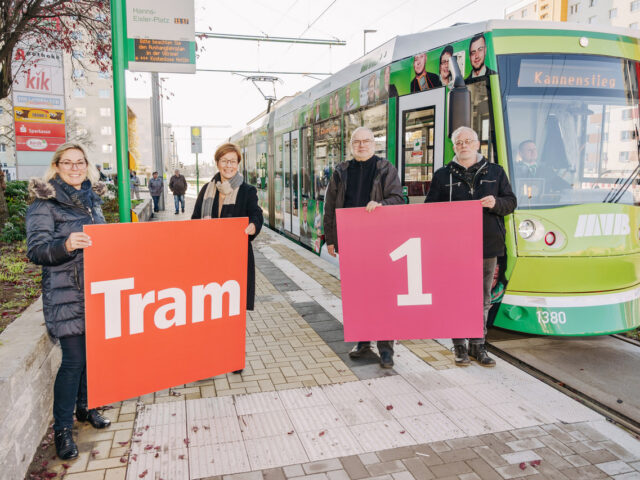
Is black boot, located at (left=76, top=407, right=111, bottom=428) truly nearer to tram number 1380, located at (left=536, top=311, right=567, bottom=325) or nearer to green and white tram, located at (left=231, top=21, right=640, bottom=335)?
green and white tram, located at (left=231, top=21, right=640, bottom=335)

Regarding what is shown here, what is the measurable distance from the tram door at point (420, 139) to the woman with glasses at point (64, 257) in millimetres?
3607

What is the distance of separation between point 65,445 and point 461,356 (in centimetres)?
315

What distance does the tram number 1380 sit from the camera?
466 centimetres

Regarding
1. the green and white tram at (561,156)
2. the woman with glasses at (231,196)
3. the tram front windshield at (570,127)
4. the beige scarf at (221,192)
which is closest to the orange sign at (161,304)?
the woman with glasses at (231,196)

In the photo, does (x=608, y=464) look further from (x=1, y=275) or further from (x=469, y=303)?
(x=1, y=275)

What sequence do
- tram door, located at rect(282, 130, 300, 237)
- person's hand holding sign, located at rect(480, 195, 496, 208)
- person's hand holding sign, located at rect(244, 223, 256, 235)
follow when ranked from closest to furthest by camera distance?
person's hand holding sign, located at rect(244, 223, 256, 235)
person's hand holding sign, located at rect(480, 195, 496, 208)
tram door, located at rect(282, 130, 300, 237)

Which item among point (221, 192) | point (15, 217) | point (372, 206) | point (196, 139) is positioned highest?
point (196, 139)

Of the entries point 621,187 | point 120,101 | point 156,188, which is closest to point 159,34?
point 120,101

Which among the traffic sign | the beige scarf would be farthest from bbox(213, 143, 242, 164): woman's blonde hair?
the traffic sign

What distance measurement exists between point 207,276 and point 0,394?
1.50m

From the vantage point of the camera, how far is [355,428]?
352 cm

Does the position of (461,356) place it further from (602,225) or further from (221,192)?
(221,192)

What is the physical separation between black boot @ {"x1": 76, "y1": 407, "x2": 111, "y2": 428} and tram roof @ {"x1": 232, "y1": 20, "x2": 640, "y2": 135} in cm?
451

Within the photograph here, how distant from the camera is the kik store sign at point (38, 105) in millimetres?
9453
